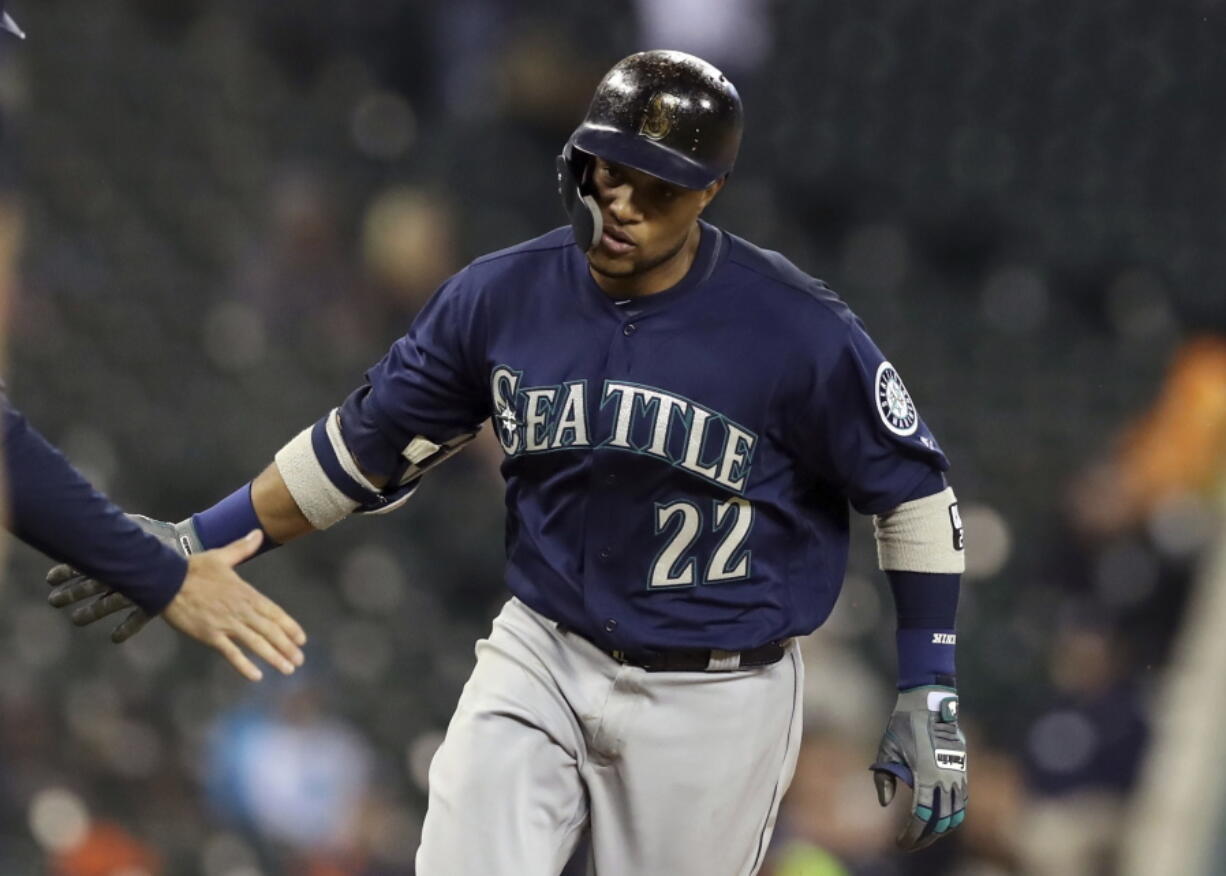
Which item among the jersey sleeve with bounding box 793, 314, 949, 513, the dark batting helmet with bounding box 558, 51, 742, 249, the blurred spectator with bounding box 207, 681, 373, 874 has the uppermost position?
the dark batting helmet with bounding box 558, 51, 742, 249

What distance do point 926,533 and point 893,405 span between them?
224mm

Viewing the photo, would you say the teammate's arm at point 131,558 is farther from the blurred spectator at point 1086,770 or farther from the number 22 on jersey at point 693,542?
the blurred spectator at point 1086,770

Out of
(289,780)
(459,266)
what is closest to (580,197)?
(289,780)

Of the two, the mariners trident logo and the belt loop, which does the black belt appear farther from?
the mariners trident logo

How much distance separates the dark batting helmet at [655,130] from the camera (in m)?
2.44

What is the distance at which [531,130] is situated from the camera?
5938 mm

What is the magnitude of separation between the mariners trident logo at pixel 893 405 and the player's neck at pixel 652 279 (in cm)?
32

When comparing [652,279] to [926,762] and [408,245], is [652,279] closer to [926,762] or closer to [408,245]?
[926,762]

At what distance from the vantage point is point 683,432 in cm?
251

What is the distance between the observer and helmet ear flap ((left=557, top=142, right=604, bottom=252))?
2.46 meters

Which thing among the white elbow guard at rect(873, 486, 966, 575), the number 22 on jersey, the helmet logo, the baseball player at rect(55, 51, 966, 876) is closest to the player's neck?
the baseball player at rect(55, 51, 966, 876)

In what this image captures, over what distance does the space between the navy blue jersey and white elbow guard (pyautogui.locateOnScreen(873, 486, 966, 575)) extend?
27mm

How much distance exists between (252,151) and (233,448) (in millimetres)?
1074

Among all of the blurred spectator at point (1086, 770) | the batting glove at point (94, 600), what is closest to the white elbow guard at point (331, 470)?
the batting glove at point (94, 600)
